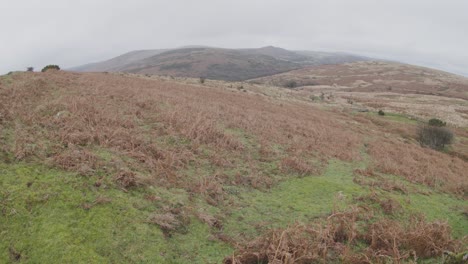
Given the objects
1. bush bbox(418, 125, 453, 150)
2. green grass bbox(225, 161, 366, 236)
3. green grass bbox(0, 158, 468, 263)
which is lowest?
bush bbox(418, 125, 453, 150)

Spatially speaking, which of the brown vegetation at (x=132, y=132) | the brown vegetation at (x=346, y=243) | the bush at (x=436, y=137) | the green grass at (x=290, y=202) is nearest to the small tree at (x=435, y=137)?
the bush at (x=436, y=137)

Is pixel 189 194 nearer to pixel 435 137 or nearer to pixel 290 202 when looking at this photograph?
pixel 290 202

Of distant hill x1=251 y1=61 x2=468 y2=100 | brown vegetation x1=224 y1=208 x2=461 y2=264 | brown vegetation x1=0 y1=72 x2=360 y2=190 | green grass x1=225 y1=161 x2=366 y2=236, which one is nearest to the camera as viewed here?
brown vegetation x1=224 y1=208 x2=461 y2=264

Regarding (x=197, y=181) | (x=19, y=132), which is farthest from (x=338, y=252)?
(x=19, y=132)

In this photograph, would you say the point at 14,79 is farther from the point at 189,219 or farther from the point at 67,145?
the point at 189,219

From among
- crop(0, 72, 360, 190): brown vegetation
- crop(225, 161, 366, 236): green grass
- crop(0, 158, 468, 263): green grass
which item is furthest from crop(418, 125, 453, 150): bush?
crop(0, 158, 468, 263): green grass

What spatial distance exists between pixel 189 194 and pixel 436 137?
33.3 m

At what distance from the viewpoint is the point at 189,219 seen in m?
9.02

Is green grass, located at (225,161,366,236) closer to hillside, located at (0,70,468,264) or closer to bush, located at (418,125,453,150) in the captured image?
hillside, located at (0,70,468,264)

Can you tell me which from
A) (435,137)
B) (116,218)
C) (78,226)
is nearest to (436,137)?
(435,137)

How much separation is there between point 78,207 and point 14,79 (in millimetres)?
18236

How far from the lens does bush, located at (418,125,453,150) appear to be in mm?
34469

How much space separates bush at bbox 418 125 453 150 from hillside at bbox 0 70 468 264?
16.8 meters

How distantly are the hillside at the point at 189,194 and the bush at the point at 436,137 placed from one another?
1677 cm
